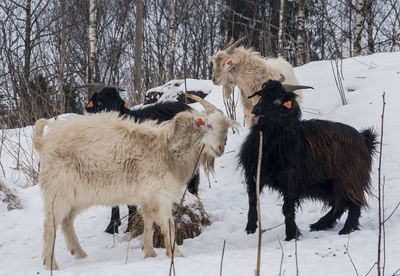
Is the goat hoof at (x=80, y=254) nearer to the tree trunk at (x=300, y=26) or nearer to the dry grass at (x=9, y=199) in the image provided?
the dry grass at (x=9, y=199)

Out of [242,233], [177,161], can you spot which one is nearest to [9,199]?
[177,161]

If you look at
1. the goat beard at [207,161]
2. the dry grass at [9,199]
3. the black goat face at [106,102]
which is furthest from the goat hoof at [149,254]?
the dry grass at [9,199]

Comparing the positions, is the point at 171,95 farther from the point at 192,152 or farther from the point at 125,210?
the point at 192,152

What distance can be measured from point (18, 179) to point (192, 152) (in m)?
4.85

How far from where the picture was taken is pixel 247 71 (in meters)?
7.69

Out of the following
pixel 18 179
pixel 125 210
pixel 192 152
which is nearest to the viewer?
pixel 192 152

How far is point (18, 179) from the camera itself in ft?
27.5

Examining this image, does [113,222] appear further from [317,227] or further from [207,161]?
[317,227]

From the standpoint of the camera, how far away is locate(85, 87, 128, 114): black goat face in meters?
6.27

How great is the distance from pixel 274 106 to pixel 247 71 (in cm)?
280

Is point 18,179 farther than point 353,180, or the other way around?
point 18,179

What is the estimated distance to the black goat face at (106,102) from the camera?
6273 millimetres

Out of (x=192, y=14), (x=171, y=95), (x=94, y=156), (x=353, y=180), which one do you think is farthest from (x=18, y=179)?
(x=192, y=14)

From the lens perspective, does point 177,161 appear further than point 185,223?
No
